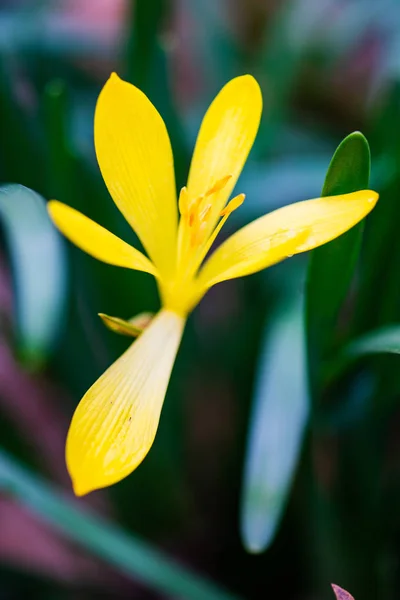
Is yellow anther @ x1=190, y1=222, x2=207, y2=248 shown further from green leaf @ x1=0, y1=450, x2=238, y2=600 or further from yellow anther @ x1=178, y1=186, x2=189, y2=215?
green leaf @ x1=0, y1=450, x2=238, y2=600

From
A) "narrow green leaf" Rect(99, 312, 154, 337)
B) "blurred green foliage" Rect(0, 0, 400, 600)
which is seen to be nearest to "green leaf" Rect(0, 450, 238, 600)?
"blurred green foliage" Rect(0, 0, 400, 600)

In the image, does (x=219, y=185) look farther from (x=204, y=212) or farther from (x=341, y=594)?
(x=341, y=594)

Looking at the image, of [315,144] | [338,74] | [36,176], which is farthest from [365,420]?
[338,74]

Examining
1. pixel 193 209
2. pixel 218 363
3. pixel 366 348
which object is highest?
pixel 193 209

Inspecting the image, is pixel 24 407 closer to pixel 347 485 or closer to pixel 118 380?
pixel 347 485

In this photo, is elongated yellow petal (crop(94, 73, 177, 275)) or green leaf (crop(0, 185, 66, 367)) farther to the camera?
green leaf (crop(0, 185, 66, 367))

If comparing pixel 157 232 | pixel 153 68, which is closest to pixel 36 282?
pixel 157 232

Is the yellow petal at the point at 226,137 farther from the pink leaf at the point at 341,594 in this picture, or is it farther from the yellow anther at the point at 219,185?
the pink leaf at the point at 341,594
